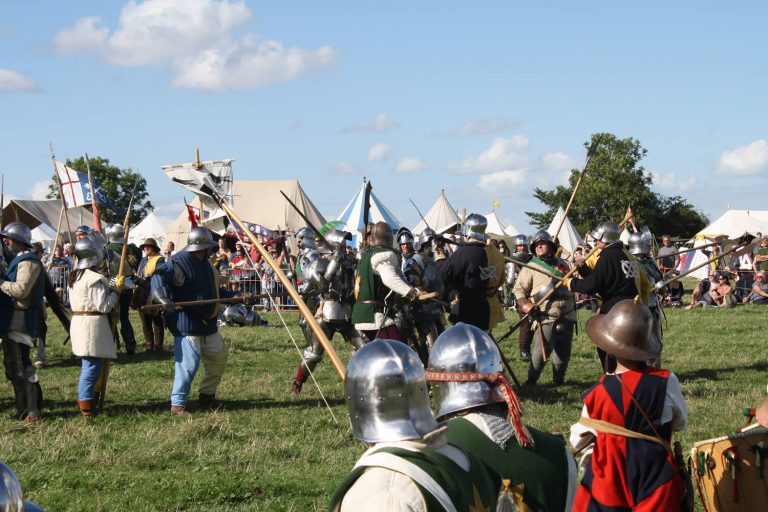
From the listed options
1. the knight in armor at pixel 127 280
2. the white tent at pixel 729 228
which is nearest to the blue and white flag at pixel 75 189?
the knight in armor at pixel 127 280

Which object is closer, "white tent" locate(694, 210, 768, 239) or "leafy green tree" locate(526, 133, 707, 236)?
"white tent" locate(694, 210, 768, 239)

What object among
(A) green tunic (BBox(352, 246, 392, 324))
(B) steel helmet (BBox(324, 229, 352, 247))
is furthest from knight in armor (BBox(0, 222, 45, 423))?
(B) steel helmet (BBox(324, 229, 352, 247))

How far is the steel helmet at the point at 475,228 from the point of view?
10.0 meters

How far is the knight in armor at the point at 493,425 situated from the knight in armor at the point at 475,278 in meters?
6.21

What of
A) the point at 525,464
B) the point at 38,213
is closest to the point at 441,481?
the point at 525,464

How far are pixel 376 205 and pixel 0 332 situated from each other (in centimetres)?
1698

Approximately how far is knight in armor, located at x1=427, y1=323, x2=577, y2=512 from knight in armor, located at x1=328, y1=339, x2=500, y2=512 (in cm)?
44

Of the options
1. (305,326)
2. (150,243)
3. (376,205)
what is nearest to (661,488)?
(305,326)

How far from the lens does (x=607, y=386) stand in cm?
441

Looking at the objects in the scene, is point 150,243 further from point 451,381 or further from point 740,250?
point 451,381

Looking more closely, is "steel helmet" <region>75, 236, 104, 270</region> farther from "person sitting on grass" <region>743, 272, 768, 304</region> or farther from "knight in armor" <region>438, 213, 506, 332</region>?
"person sitting on grass" <region>743, 272, 768, 304</region>

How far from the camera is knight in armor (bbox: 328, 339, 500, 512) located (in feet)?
8.07

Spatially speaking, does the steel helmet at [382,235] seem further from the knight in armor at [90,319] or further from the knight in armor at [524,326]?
the knight in armor at [524,326]

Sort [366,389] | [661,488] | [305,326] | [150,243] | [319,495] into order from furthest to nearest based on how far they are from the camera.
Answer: [150,243] → [305,326] → [319,495] → [661,488] → [366,389]
